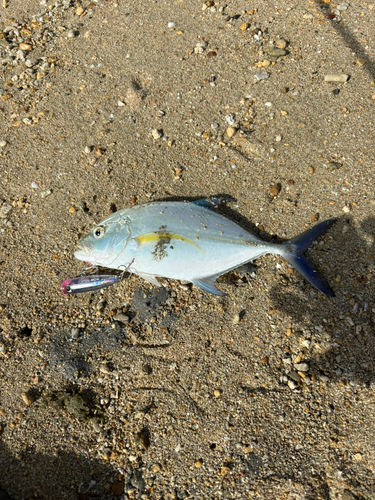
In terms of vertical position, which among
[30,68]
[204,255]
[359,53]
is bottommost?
[204,255]

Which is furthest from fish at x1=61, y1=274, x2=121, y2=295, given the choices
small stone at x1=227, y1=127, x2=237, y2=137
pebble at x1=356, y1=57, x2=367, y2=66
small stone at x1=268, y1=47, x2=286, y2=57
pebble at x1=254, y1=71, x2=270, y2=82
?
pebble at x1=356, y1=57, x2=367, y2=66

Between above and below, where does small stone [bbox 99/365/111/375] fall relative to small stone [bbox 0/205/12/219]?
below

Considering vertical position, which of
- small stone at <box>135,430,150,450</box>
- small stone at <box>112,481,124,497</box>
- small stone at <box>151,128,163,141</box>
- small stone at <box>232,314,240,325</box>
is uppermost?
small stone at <box>151,128,163,141</box>

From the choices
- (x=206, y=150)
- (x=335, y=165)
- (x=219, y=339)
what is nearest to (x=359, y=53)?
(x=335, y=165)

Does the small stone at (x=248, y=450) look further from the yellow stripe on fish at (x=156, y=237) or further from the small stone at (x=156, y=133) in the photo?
the small stone at (x=156, y=133)

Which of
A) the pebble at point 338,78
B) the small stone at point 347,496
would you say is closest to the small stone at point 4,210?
the pebble at point 338,78

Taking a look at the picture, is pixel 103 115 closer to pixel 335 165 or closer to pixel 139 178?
pixel 139 178

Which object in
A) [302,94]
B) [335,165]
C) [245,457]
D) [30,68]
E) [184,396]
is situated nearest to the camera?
[245,457]

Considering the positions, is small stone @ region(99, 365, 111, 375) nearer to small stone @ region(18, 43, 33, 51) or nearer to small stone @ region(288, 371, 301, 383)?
small stone @ region(288, 371, 301, 383)

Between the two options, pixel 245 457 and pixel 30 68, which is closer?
pixel 245 457
